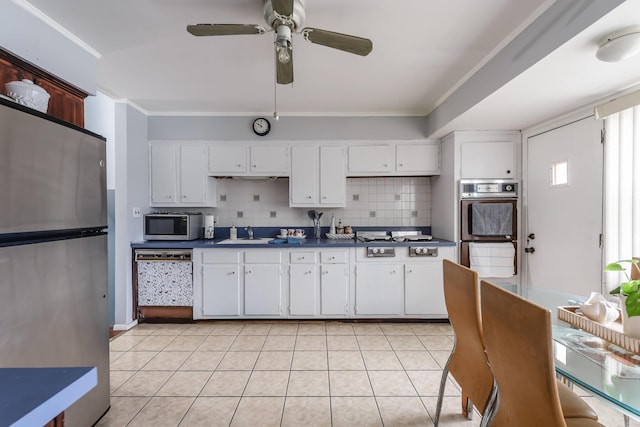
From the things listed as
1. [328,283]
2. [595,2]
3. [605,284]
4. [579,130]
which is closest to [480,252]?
[605,284]

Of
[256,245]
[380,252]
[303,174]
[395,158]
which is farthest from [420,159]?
[256,245]

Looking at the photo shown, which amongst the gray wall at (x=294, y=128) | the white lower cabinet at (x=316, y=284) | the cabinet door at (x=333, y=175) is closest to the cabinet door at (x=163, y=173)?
the gray wall at (x=294, y=128)

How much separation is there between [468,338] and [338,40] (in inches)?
69.2

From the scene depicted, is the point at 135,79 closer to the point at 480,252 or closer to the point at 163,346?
the point at 163,346

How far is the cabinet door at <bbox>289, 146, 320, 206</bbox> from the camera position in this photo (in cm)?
357

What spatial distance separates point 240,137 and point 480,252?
3.14 meters

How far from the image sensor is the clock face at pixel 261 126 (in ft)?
11.7

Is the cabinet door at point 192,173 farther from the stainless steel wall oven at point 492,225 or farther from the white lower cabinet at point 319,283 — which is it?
the stainless steel wall oven at point 492,225

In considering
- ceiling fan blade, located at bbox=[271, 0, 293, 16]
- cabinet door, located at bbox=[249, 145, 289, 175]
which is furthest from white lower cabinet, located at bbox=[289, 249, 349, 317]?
ceiling fan blade, located at bbox=[271, 0, 293, 16]

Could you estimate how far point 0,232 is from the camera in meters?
1.16

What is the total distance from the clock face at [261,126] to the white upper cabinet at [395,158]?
1062mm

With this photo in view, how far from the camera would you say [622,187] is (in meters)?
2.18

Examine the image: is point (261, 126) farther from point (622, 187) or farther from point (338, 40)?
point (622, 187)

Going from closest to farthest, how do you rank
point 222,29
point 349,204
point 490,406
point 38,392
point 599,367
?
1. point 38,392
2. point 599,367
3. point 490,406
4. point 222,29
5. point 349,204
